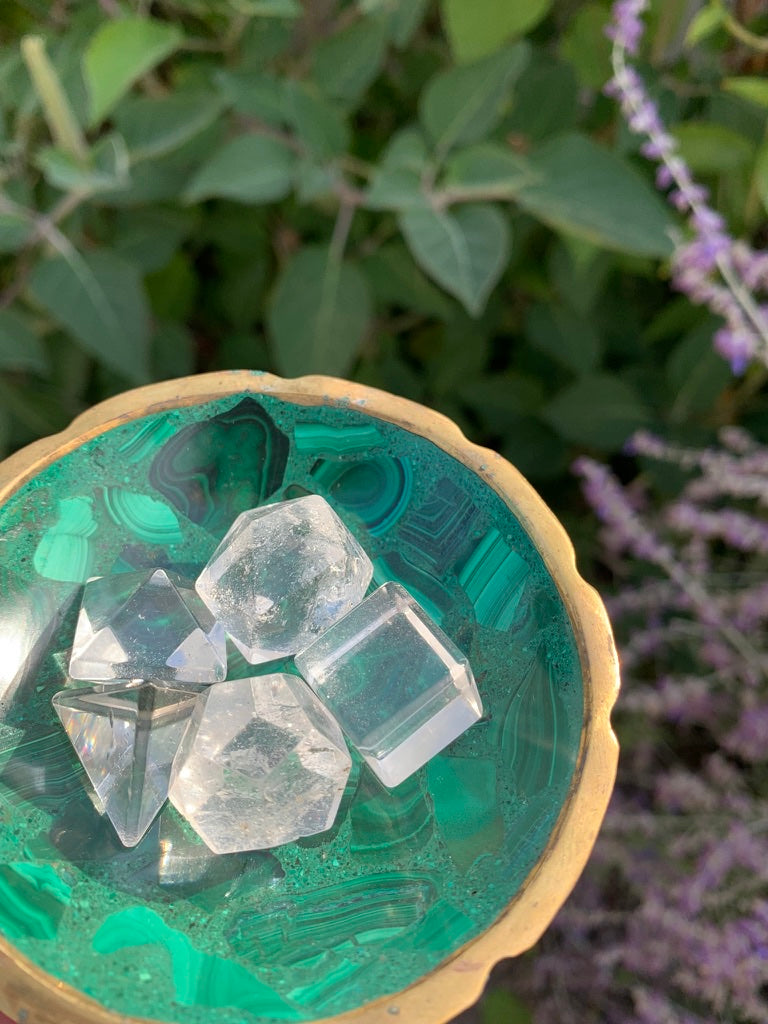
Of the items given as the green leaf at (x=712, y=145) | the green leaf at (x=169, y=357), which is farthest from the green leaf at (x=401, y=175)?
the green leaf at (x=169, y=357)

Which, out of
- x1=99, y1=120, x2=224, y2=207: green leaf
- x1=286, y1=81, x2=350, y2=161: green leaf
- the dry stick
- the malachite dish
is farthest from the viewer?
x1=99, y1=120, x2=224, y2=207: green leaf

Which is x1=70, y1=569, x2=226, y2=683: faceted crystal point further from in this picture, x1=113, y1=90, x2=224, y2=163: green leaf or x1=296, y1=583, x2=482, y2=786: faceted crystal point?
x1=113, y1=90, x2=224, y2=163: green leaf

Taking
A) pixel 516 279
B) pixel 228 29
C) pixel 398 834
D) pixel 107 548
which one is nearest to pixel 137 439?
pixel 107 548

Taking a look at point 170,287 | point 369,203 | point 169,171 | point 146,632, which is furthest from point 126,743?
point 170,287

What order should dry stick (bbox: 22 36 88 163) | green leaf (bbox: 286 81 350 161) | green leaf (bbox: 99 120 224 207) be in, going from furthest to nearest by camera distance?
green leaf (bbox: 99 120 224 207), green leaf (bbox: 286 81 350 161), dry stick (bbox: 22 36 88 163)

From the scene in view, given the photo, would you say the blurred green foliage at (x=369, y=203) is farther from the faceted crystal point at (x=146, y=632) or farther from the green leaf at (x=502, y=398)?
the faceted crystal point at (x=146, y=632)

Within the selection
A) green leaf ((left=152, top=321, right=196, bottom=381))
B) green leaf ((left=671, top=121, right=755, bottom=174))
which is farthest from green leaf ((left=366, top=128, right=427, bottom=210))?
green leaf ((left=152, top=321, right=196, bottom=381))

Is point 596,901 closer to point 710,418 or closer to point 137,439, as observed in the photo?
point 710,418
